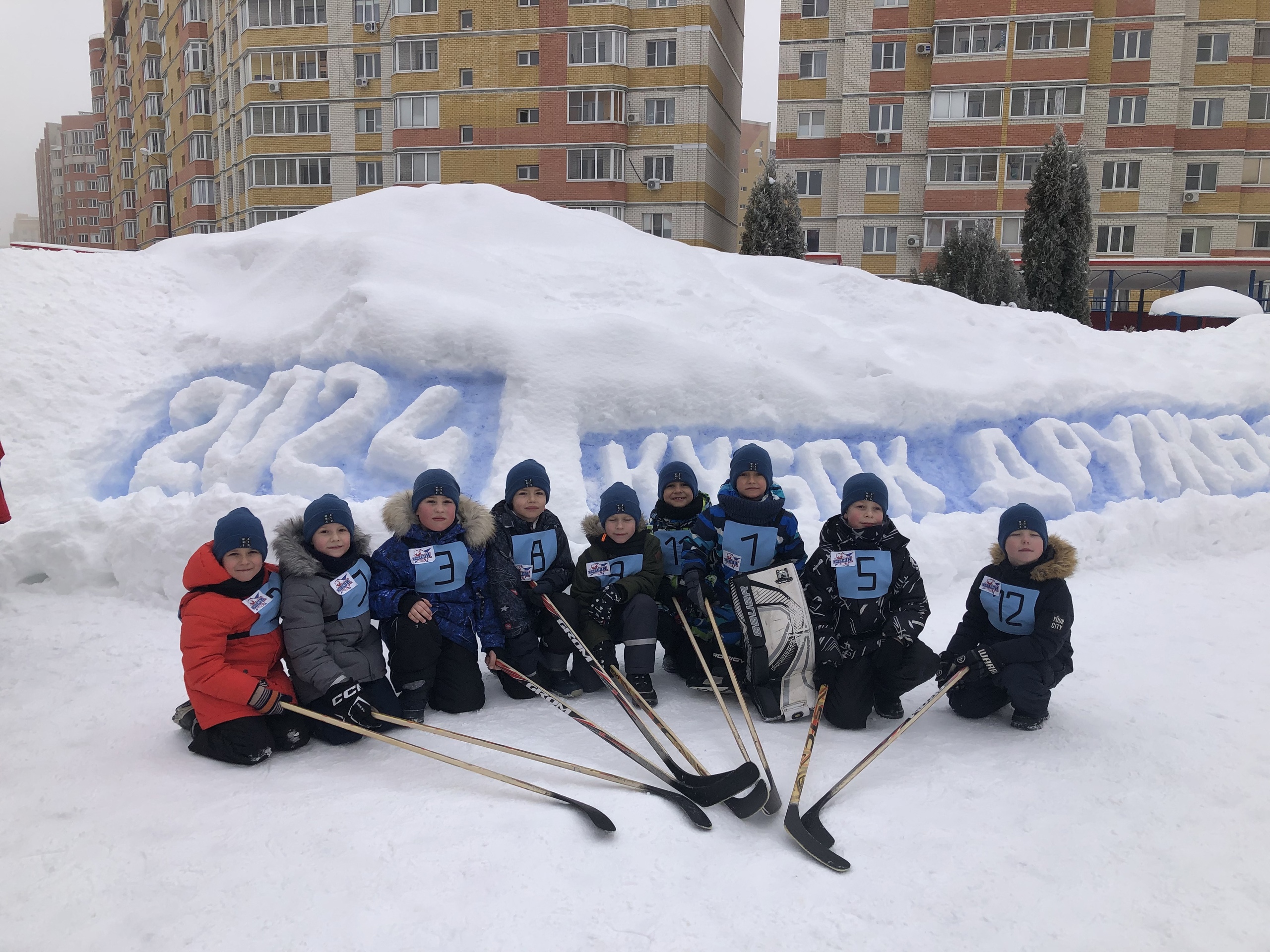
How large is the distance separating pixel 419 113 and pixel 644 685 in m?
27.8

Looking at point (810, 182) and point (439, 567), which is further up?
point (810, 182)

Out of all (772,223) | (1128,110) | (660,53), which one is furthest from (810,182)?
(772,223)

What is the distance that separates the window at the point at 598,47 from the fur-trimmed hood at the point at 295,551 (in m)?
26.2

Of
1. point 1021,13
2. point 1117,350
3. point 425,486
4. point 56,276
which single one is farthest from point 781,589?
point 1021,13

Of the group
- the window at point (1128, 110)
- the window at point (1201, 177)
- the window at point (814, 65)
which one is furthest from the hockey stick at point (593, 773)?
the window at point (1201, 177)

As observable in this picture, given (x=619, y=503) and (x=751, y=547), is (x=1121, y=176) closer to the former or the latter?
(x=751, y=547)

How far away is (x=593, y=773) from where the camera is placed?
2.87 metres

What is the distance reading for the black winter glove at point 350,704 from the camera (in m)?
3.24

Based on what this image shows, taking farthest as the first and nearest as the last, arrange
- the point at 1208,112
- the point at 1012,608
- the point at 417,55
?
the point at 417,55 → the point at 1208,112 → the point at 1012,608

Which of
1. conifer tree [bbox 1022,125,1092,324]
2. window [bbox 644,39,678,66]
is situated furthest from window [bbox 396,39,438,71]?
conifer tree [bbox 1022,125,1092,324]

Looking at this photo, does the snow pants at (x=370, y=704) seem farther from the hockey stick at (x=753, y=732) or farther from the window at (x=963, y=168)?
the window at (x=963, y=168)

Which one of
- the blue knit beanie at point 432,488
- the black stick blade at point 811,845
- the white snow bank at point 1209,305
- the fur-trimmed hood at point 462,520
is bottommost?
the black stick blade at point 811,845

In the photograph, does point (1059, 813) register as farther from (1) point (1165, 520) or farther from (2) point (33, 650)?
(2) point (33, 650)

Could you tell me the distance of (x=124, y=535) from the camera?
4.96 metres
